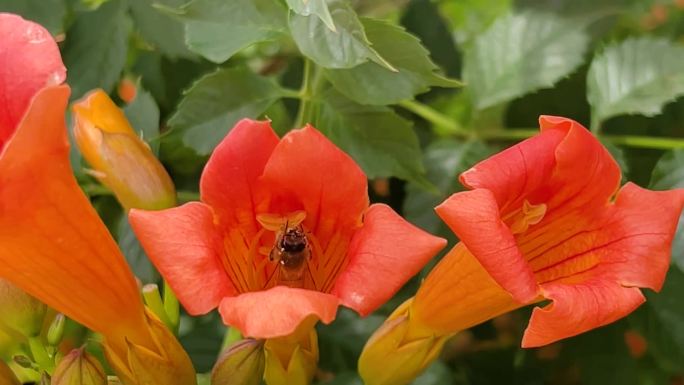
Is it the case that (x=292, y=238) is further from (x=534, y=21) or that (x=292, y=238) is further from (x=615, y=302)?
(x=534, y=21)

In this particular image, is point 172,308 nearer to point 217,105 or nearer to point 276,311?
Answer: point 217,105

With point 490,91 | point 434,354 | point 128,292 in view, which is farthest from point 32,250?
point 490,91

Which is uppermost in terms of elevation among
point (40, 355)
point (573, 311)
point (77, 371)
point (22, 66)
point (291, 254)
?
point (22, 66)

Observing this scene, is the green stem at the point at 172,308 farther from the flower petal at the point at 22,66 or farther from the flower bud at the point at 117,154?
the flower petal at the point at 22,66

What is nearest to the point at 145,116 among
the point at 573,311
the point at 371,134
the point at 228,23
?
the point at 228,23

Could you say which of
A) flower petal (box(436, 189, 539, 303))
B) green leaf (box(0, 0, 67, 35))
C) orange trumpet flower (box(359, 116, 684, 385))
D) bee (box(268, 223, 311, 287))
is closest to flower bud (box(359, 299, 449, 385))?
orange trumpet flower (box(359, 116, 684, 385))

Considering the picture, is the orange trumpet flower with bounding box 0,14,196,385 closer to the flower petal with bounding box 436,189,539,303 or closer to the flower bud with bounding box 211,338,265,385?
the flower bud with bounding box 211,338,265,385

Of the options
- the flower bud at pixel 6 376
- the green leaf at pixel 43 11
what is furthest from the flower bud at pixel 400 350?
the green leaf at pixel 43 11
